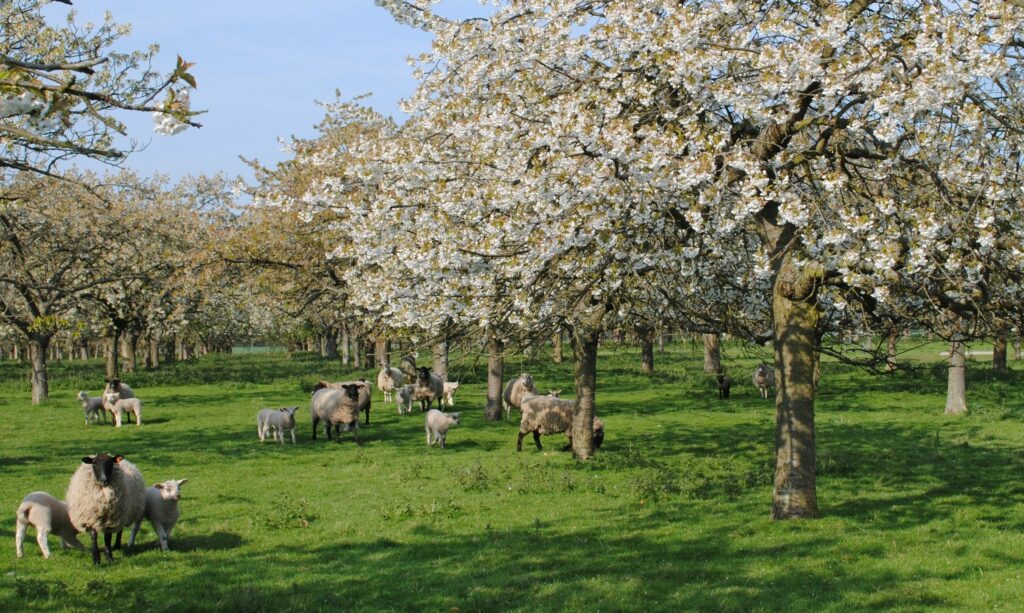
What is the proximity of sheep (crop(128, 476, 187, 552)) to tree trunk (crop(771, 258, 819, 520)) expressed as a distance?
9.55 m

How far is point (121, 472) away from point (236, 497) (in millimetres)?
4599

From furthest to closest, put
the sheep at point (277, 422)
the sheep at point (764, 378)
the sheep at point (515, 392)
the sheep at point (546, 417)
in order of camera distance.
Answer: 1. the sheep at point (764, 378)
2. the sheep at point (515, 392)
3. the sheep at point (277, 422)
4. the sheep at point (546, 417)

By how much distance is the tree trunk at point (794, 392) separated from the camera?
13492 mm

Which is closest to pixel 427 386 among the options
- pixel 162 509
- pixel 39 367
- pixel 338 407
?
pixel 338 407

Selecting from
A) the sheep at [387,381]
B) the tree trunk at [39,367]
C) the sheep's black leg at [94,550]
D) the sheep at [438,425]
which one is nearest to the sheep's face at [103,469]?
the sheep's black leg at [94,550]

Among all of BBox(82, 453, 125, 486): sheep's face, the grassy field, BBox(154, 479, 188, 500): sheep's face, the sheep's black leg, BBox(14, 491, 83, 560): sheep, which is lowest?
the grassy field

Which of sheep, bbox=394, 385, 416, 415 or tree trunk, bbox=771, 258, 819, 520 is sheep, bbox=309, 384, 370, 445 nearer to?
sheep, bbox=394, 385, 416, 415

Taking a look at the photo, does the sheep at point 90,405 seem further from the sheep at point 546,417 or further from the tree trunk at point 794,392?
the tree trunk at point 794,392

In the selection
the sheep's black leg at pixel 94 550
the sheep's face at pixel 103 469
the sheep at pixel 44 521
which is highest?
the sheep's face at pixel 103 469

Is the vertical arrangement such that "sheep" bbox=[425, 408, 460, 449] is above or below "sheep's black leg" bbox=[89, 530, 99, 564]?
above

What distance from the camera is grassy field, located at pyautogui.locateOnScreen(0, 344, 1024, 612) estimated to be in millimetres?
10664

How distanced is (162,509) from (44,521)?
63.3 inches

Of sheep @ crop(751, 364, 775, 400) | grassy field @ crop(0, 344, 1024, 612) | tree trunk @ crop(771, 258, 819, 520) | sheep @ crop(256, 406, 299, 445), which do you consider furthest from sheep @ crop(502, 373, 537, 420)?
tree trunk @ crop(771, 258, 819, 520)

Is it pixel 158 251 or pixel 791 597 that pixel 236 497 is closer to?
pixel 791 597
